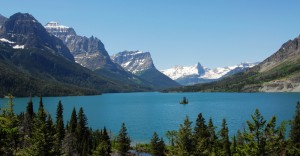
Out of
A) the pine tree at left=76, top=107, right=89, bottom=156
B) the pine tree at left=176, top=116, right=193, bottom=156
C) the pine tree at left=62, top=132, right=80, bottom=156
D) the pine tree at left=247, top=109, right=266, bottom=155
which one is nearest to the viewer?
the pine tree at left=247, top=109, right=266, bottom=155

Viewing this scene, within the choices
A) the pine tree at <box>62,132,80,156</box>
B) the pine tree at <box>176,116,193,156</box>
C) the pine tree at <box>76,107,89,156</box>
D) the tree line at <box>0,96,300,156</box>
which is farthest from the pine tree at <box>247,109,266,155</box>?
the pine tree at <box>62,132,80,156</box>

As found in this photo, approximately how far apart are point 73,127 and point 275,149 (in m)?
101

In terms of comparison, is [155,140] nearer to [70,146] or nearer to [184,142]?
[70,146]

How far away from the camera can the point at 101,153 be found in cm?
8444

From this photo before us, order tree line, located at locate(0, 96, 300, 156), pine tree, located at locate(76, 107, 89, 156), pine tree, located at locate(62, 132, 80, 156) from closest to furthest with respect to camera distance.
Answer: tree line, located at locate(0, 96, 300, 156), pine tree, located at locate(62, 132, 80, 156), pine tree, located at locate(76, 107, 89, 156)

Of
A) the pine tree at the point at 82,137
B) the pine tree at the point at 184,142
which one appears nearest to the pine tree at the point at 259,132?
the pine tree at the point at 184,142

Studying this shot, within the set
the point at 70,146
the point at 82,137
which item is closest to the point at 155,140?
the point at 82,137

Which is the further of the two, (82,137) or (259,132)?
(82,137)

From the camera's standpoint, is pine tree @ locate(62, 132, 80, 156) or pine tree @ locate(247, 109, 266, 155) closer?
pine tree @ locate(247, 109, 266, 155)

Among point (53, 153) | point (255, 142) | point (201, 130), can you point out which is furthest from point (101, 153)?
point (255, 142)

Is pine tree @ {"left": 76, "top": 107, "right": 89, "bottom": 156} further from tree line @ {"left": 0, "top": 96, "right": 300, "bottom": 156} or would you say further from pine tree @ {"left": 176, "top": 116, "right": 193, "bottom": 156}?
pine tree @ {"left": 176, "top": 116, "right": 193, "bottom": 156}

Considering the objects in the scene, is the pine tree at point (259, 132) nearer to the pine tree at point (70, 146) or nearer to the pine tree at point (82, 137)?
the pine tree at point (82, 137)

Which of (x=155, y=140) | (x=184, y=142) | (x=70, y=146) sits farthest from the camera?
(x=155, y=140)

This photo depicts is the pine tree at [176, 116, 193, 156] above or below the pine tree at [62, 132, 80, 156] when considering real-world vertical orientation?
above
